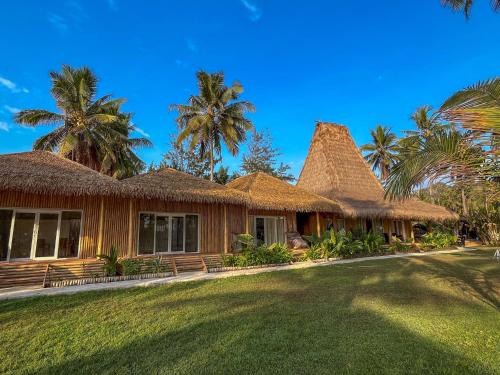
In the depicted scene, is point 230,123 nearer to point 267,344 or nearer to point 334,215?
point 334,215

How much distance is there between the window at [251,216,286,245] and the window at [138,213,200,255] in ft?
11.5

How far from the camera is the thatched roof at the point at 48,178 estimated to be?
8.24 metres

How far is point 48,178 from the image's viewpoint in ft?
28.3

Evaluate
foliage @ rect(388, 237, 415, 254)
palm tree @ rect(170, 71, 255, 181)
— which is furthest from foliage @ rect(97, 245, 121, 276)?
foliage @ rect(388, 237, 415, 254)

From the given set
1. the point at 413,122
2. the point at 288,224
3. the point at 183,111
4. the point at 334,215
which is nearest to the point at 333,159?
the point at 334,215

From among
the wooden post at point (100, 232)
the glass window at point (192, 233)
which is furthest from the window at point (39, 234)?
the glass window at point (192, 233)

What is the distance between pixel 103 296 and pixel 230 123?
1574cm

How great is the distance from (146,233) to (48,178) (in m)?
3.83

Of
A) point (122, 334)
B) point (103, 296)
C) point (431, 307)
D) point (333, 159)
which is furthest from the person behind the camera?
point (333, 159)

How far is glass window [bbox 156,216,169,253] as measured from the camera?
37.1ft

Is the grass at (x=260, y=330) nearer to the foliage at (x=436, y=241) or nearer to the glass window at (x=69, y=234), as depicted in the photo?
the glass window at (x=69, y=234)

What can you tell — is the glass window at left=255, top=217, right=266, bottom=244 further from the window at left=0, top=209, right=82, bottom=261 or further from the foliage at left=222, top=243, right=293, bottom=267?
the window at left=0, top=209, right=82, bottom=261

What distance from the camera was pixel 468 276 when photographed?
8.57 meters

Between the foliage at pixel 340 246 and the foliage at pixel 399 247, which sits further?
the foliage at pixel 399 247
